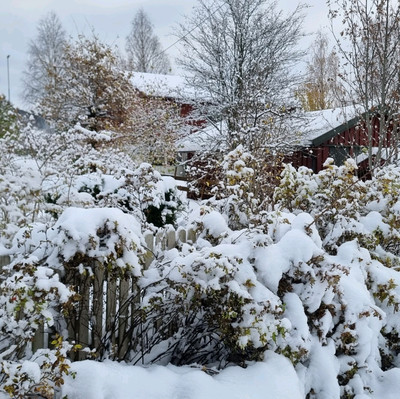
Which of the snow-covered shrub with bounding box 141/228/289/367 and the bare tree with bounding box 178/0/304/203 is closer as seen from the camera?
the snow-covered shrub with bounding box 141/228/289/367

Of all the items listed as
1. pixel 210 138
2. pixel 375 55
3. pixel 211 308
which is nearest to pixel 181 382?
pixel 211 308

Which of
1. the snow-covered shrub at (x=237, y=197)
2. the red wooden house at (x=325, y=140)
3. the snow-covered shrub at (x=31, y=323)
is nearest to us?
the snow-covered shrub at (x=31, y=323)

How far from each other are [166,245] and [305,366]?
1437mm

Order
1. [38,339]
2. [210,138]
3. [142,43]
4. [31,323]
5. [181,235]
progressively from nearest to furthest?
1. [31,323]
2. [38,339]
3. [181,235]
4. [210,138]
5. [142,43]

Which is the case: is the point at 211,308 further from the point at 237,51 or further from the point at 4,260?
the point at 237,51

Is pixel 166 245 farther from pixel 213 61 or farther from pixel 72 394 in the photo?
pixel 213 61

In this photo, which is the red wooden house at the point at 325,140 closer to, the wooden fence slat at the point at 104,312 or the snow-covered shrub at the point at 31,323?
the wooden fence slat at the point at 104,312

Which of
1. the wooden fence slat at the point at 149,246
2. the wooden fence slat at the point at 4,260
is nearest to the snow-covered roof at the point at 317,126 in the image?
the wooden fence slat at the point at 149,246

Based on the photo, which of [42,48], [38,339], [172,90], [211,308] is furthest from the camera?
[42,48]

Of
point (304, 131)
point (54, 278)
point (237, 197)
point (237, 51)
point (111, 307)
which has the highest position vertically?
point (237, 51)

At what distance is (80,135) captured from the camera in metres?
5.97

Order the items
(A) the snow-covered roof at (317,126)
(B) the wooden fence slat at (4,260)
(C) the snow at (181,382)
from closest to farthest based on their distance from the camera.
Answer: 1. (C) the snow at (181,382)
2. (B) the wooden fence slat at (4,260)
3. (A) the snow-covered roof at (317,126)

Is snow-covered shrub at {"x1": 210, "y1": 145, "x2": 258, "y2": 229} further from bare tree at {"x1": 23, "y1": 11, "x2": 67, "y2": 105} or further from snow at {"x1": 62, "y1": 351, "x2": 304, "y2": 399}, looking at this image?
bare tree at {"x1": 23, "y1": 11, "x2": 67, "y2": 105}

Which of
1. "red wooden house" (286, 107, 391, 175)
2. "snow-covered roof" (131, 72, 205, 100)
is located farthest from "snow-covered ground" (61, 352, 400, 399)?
"snow-covered roof" (131, 72, 205, 100)
